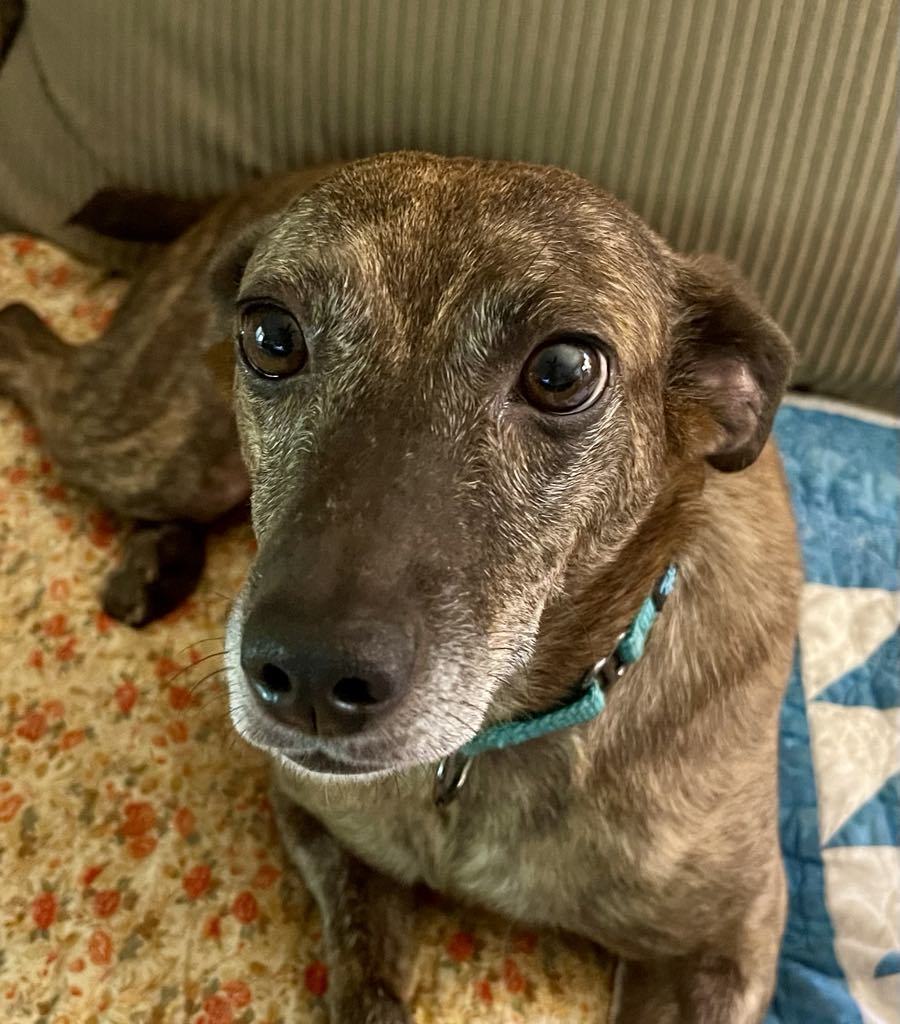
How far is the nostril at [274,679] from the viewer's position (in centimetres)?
107

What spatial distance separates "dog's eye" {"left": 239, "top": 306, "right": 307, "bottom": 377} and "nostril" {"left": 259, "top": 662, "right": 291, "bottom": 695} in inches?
19.0

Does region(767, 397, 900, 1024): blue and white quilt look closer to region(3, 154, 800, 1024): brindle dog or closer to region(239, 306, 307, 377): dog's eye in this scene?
region(3, 154, 800, 1024): brindle dog

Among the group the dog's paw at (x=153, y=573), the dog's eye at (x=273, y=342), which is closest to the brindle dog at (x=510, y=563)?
Answer: the dog's eye at (x=273, y=342)

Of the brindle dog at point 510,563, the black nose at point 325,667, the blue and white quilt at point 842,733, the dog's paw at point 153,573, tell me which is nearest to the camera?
the black nose at point 325,667

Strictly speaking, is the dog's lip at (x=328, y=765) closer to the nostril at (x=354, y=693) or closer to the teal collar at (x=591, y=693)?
the nostril at (x=354, y=693)

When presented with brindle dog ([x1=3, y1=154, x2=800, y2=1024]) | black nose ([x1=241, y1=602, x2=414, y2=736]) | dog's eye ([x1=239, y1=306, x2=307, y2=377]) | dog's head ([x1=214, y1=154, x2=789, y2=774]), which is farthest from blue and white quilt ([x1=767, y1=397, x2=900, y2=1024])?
dog's eye ([x1=239, y1=306, x2=307, y2=377])

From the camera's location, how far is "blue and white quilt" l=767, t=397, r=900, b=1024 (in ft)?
5.92

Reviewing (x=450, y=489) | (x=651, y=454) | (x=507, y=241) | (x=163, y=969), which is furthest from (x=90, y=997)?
(x=507, y=241)

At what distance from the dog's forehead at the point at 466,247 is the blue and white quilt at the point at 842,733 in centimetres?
108

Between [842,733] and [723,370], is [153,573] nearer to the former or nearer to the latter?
[723,370]

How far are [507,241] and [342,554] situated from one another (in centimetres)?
49

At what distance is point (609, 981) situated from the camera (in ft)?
5.83

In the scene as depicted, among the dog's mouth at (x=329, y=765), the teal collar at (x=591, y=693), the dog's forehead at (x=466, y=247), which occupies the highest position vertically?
the dog's forehead at (x=466, y=247)

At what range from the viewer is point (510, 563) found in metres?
1.27
